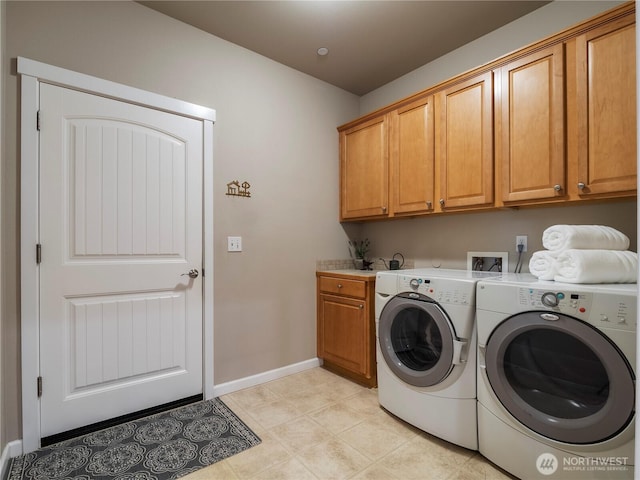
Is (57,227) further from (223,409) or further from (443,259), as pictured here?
(443,259)

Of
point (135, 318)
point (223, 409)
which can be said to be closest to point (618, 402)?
point (223, 409)

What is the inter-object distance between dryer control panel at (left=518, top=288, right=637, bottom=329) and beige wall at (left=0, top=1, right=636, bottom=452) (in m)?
0.84

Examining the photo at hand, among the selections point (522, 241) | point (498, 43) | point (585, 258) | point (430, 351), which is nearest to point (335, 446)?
point (430, 351)

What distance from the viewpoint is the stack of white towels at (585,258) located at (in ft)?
4.55

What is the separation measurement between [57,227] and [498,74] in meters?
2.76

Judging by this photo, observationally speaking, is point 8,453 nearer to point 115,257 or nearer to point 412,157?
point 115,257

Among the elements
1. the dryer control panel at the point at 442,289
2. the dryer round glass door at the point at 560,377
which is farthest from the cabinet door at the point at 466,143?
the dryer round glass door at the point at 560,377

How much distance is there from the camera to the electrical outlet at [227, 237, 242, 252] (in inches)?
94.3

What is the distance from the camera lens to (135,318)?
6.61 feet

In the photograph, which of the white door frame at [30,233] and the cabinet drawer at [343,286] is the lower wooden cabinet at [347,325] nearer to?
the cabinet drawer at [343,286]

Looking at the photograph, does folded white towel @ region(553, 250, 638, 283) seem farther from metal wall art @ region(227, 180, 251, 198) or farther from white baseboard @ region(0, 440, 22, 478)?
white baseboard @ region(0, 440, 22, 478)

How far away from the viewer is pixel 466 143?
2131mm

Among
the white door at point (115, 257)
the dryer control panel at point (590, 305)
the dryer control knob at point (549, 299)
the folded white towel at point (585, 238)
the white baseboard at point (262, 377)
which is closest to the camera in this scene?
the dryer control panel at point (590, 305)

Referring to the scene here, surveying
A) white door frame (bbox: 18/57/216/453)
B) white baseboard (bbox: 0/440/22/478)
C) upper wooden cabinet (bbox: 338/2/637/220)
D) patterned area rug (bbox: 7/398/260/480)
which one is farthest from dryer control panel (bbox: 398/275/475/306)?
white baseboard (bbox: 0/440/22/478)
